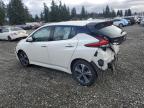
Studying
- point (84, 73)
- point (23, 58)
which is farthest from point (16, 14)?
point (84, 73)

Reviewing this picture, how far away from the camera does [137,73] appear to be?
5871 millimetres

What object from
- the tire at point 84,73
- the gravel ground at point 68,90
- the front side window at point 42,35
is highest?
the front side window at point 42,35

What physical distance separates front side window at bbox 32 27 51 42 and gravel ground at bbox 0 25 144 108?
1127 millimetres

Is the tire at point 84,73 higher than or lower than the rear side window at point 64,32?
lower

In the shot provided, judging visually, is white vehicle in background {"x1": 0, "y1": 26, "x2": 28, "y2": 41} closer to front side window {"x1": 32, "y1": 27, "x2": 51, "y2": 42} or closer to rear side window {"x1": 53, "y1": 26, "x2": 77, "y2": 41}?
front side window {"x1": 32, "y1": 27, "x2": 51, "y2": 42}

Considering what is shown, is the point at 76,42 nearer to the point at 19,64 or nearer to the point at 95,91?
the point at 95,91

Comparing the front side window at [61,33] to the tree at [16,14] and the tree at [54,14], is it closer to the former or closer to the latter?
the tree at [16,14]

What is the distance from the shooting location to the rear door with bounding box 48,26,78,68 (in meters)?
5.18

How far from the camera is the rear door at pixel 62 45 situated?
5184 mm

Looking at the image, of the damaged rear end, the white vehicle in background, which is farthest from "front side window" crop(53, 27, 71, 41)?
the white vehicle in background

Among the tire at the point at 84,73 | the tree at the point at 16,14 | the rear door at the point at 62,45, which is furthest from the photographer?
the tree at the point at 16,14

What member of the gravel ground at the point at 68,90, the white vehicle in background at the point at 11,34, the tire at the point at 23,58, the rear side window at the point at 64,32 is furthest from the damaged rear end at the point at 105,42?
the white vehicle in background at the point at 11,34

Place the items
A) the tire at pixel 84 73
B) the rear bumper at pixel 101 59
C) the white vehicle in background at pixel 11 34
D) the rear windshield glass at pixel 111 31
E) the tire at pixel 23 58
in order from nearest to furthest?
the rear bumper at pixel 101 59 < the tire at pixel 84 73 < the rear windshield glass at pixel 111 31 < the tire at pixel 23 58 < the white vehicle in background at pixel 11 34

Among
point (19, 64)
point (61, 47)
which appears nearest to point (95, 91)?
point (61, 47)
